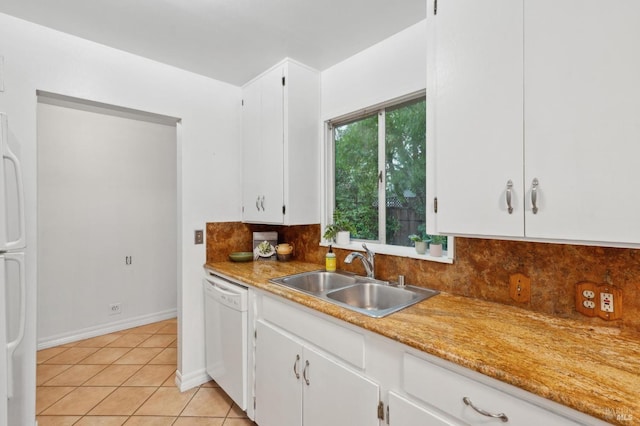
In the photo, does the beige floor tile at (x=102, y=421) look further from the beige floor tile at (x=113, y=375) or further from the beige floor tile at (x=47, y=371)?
the beige floor tile at (x=47, y=371)

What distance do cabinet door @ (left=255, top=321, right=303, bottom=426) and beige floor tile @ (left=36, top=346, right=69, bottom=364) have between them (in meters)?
2.27

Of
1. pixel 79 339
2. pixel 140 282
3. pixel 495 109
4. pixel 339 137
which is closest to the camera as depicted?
pixel 495 109

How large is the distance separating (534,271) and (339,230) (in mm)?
1209

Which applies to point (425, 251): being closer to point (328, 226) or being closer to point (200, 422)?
point (328, 226)

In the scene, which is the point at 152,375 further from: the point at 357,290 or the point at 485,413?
the point at 485,413

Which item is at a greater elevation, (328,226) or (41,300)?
(328,226)

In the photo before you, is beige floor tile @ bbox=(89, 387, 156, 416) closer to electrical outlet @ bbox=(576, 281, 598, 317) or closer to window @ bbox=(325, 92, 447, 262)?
window @ bbox=(325, 92, 447, 262)

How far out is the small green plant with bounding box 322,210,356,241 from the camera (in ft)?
7.14

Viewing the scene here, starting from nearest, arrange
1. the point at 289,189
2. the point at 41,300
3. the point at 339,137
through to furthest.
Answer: the point at 289,189, the point at 339,137, the point at 41,300

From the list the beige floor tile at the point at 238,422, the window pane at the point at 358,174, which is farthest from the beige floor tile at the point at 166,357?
the window pane at the point at 358,174

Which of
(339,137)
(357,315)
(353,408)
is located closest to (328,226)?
(339,137)

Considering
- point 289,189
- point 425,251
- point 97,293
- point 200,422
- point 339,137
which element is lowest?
point 200,422

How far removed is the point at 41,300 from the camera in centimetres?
281

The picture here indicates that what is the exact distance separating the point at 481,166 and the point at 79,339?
153 inches
